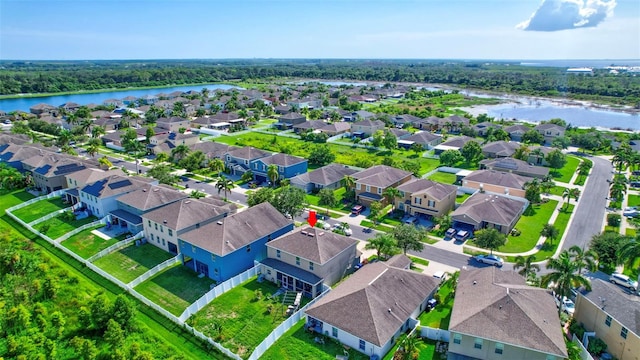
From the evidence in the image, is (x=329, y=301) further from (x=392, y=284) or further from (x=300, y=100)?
(x=300, y=100)

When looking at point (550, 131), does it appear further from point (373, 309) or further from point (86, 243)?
point (86, 243)

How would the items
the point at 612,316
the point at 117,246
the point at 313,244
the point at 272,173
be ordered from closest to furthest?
the point at 612,316
the point at 313,244
the point at 117,246
the point at 272,173

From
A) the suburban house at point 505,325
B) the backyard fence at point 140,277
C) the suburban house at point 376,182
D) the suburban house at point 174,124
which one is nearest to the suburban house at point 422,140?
the suburban house at point 376,182

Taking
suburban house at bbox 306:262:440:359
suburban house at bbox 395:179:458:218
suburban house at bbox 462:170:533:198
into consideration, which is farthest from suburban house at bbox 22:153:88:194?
suburban house at bbox 462:170:533:198

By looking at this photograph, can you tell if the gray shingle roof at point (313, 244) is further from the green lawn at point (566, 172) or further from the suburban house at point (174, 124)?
the suburban house at point (174, 124)

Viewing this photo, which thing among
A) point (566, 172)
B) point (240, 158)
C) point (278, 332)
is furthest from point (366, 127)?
point (278, 332)
